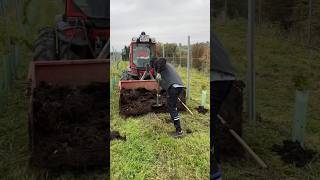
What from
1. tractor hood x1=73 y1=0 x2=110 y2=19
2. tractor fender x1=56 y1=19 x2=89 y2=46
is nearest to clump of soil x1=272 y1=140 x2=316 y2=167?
tractor fender x1=56 y1=19 x2=89 y2=46

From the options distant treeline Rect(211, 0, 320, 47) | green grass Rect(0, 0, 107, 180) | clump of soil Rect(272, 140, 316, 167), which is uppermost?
distant treeline Rect(211, 0, 320, 47)

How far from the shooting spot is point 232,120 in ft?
11.5

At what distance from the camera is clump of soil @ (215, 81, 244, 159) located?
3.27 m

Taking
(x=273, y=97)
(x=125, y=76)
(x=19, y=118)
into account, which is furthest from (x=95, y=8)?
(x=273, y=97)

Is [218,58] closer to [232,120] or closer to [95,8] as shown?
[95,8]

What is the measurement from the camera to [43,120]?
10.1 ft

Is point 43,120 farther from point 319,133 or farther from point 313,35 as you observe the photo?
point 313,35

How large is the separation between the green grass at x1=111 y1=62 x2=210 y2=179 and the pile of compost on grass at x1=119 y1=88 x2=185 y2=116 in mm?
49

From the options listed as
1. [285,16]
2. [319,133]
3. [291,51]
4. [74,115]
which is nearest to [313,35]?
[291,51]

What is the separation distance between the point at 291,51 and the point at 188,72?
447cm

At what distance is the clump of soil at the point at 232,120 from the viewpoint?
3.27 m

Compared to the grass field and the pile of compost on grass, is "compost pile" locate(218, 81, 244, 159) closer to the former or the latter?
the grass field

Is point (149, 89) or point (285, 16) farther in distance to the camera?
point (285, 16)

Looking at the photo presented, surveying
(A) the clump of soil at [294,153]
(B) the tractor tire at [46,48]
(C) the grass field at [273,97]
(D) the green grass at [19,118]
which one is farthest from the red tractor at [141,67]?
(A) the clump of soil at [294,153]
